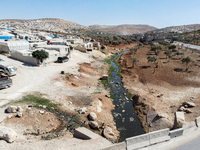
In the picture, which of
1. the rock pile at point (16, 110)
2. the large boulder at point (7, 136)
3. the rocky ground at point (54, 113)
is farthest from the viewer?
the rock pile at point (16, 110)

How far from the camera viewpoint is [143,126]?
47.7 feet

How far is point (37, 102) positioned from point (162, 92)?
1735 centimetres

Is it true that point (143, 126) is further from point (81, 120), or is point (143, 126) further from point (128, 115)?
point (81, 120)

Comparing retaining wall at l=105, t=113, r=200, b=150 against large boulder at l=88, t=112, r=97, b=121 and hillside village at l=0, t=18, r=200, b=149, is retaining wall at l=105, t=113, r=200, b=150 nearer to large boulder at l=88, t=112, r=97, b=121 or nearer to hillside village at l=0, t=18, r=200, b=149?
hillside village at l=0, t=18, r=200, b=149

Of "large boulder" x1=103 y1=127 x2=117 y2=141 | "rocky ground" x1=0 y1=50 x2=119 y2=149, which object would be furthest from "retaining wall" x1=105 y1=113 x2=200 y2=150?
"large boulder" x1=103 y1=127 x2=117 y2=141

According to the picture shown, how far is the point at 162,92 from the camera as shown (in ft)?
69.5

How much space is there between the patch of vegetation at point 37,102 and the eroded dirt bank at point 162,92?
9.63 metres

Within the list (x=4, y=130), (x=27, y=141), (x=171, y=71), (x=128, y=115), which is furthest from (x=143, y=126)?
(x=171, y=71)

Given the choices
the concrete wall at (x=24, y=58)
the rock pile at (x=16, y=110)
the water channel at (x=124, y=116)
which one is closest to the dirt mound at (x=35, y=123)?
the rock pile at (x=16, y=110)

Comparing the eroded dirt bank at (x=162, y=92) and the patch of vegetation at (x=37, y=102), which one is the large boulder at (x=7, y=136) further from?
the eroded dirt bank at (x=162, y=92)

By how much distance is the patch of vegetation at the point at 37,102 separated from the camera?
14071mm

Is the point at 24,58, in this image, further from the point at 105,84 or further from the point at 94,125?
the point at 94,125

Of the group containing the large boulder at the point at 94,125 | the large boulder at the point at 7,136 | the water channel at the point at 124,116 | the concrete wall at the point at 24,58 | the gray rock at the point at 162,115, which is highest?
the concrete wall at the point at 24,58

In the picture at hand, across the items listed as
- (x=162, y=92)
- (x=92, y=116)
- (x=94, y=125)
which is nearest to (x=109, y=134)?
(x=94, y=125)
